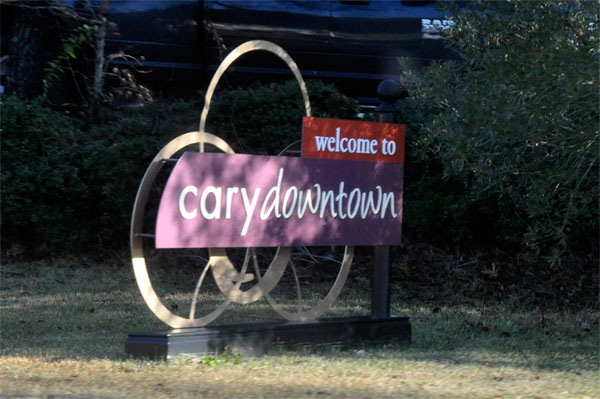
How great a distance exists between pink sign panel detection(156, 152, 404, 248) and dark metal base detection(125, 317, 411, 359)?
66 centimetres

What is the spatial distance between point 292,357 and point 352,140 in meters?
1.96

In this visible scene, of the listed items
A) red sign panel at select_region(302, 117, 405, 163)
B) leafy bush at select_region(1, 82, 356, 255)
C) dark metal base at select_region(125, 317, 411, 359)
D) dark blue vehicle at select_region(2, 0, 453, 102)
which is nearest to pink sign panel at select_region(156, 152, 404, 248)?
red sign panel at select_region(302, 117, 405, 163)

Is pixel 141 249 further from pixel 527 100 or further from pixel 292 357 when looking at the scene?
pixel 527 100

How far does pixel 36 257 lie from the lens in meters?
12.2

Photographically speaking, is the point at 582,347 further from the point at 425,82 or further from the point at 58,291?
the point at 58,291

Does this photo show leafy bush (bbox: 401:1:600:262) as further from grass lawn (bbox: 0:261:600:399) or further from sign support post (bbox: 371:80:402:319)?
grass lawn (bbox: 0:261:600:399)

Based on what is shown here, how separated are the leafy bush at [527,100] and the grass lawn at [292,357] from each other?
1217 mm

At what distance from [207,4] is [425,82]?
18.3ft

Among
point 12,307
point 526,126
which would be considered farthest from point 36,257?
point 526,126

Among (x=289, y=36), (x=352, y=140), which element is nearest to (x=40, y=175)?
(x=289, y=36)

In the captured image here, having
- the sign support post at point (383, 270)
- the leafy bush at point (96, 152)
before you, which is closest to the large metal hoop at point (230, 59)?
the sign support post at point (383, 270)

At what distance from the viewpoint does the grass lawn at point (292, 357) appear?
5.82 m

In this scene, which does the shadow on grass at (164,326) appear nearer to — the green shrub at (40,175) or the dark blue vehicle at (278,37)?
the green shrub at (40,175)

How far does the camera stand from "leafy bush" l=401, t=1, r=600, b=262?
7.11 metres
